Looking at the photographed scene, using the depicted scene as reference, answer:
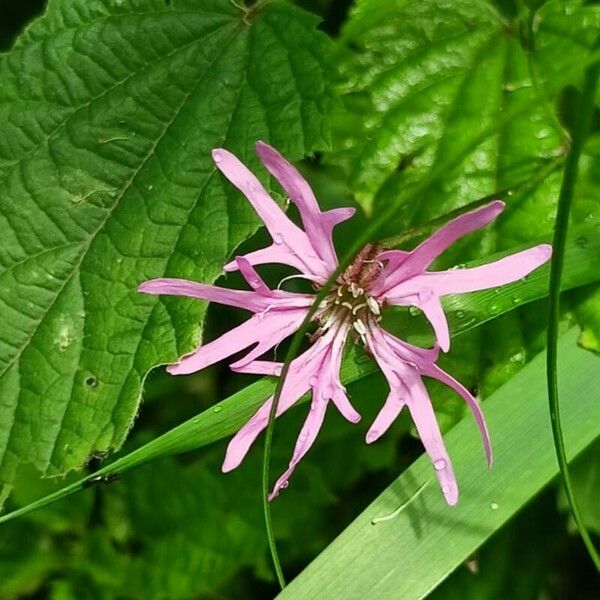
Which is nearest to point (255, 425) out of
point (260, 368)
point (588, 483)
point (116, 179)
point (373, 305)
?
point (260, 368)

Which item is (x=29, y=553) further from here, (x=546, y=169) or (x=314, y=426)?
(x=546, y=169)

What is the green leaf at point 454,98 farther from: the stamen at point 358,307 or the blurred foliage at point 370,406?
the stamen at point 358,307

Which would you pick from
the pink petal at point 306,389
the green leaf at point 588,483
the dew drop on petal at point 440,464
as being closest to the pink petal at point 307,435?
Answer: the pink petal at point 306,389

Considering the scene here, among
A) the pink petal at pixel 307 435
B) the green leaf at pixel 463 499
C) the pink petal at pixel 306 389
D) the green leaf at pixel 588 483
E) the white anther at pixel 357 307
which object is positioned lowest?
the green leaf at pixel 588 483

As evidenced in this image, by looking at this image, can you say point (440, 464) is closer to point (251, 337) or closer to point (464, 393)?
point (464, 393)

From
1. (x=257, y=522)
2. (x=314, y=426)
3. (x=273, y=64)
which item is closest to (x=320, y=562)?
(x=314, y=426)

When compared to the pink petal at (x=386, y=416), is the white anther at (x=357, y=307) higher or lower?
higher
